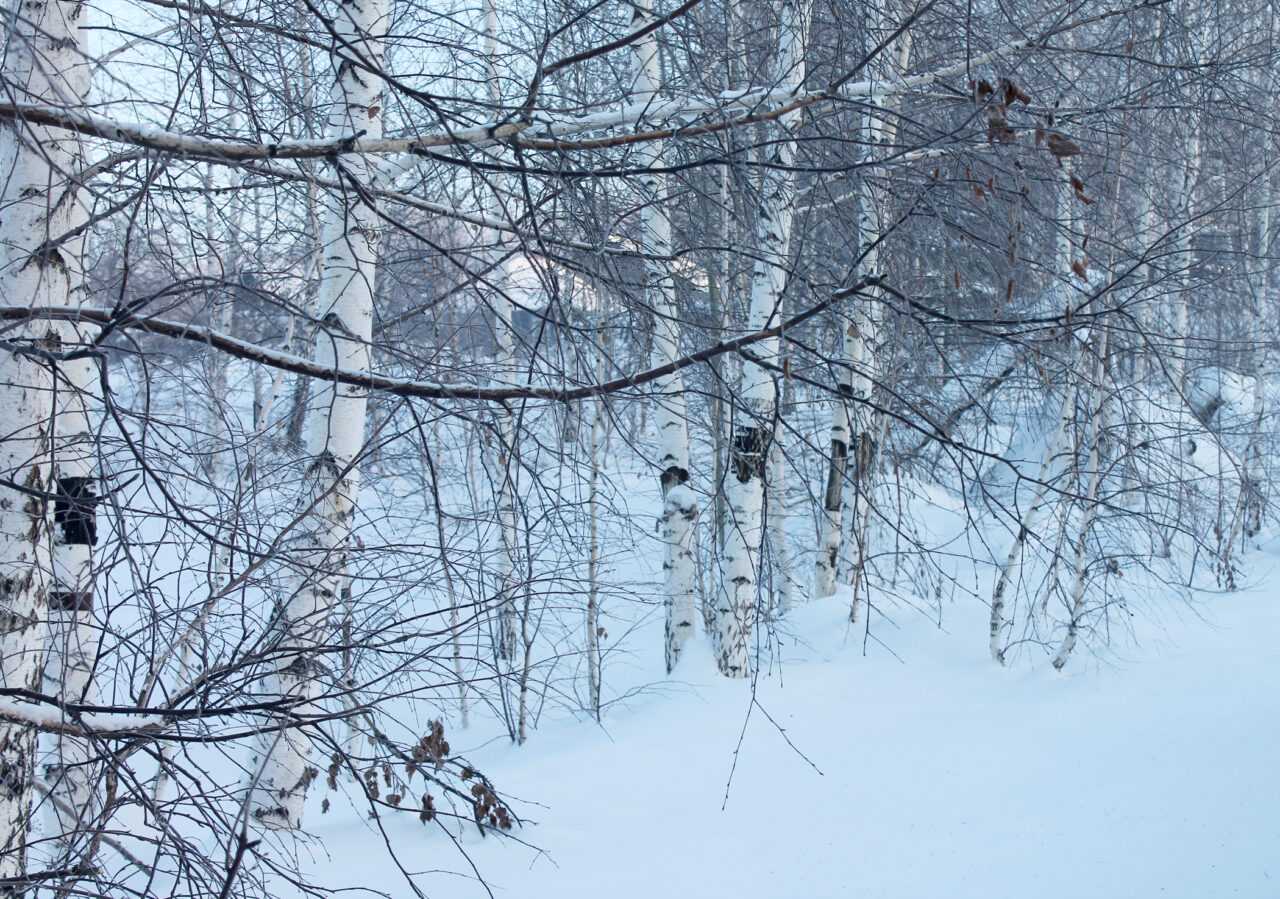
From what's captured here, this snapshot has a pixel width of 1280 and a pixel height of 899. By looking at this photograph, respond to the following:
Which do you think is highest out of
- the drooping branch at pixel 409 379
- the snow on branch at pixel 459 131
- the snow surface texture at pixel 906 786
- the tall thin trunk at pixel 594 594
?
the snow on branch at pixel 459 131

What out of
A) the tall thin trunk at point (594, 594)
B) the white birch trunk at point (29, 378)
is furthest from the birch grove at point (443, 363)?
the tall thin trunk at point (594, 594)

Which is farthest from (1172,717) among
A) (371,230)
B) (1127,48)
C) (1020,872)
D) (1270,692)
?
(371,230)

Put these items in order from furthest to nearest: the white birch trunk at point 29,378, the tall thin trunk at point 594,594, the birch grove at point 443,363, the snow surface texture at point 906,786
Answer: the snow surface texture at point 906,786 → the tall thin trunk at point 594,594 → the white birch trunk at point 29,378 → the birch grove at point 443,363

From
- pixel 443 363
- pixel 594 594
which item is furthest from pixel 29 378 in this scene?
pixel 594 594

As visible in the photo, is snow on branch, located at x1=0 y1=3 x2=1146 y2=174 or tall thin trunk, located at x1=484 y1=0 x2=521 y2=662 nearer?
snow on branch, located at x1=0 y1=3 x2=1146 y2=174

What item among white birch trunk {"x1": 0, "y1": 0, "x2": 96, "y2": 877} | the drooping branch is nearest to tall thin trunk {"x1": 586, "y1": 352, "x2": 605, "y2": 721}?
the drooping branch

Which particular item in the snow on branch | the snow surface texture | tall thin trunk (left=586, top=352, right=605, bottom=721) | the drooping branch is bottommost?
the snow surface texture

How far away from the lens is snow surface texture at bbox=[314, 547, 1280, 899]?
5.31 meters

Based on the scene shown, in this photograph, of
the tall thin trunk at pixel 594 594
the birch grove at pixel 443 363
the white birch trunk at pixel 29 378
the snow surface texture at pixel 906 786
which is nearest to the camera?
the birch grove at pixel 443 363

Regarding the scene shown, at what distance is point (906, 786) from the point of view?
6293mm

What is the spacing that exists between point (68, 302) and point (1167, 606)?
10.2 meters

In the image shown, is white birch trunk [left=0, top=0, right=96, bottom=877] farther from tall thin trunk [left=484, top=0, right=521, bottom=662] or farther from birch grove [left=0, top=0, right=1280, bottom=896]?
tall thin trunk [left=484, top=0, right=521, bottom=662]

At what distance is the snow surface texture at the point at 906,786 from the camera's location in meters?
5.31

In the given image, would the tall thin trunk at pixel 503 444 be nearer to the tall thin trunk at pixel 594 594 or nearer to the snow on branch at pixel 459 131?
the snow on branch at pixel 459 131
